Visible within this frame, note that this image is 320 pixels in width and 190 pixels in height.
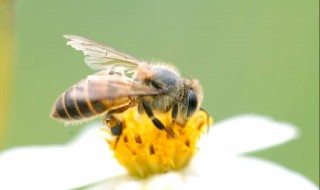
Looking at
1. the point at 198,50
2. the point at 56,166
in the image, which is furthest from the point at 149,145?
the point at 198,50

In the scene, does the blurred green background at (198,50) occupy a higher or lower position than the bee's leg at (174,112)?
lower

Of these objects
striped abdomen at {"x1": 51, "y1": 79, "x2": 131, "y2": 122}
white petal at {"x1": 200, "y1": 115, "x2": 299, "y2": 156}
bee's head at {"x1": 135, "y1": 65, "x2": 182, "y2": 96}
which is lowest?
white petal at {"x1": 200, "y1": 115, "x2": 299, "y2": 156}

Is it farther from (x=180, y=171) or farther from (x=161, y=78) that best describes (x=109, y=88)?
(x=180, y=171)

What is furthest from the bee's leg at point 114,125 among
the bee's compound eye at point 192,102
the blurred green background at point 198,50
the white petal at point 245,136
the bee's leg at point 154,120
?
the blurred green background at point 198,50

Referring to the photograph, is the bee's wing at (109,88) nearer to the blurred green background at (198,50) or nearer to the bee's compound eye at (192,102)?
the bee's compound eye at (192,102)

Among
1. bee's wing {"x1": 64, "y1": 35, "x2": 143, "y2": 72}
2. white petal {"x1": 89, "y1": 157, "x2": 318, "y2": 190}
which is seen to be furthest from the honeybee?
white petal {"x1": 89, "y1": 157, "x2": 318, "y2": 190}

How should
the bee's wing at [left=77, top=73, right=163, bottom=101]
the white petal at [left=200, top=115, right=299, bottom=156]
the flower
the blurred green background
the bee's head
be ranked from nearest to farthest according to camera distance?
1. the bee's wing at [left=77, top=73, right=163, bottom=101]
2. the bee's head
3. the flower
4. the white petal at [left=200, top=115, right=299, bottom=156]
5. the blurred green background

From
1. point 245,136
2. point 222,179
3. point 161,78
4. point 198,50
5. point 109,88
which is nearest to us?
point 109,88

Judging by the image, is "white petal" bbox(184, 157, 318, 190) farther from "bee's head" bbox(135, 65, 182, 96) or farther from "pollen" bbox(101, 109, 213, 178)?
"bee's head" bbox(135, 65, 182, 96)
